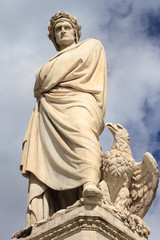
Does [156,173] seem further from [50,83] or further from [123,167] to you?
[50,83]

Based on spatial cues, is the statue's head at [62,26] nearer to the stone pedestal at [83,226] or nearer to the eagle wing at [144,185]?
the eagle wing at [144,185]

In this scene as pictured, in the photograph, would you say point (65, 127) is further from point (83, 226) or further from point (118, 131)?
point (83, 226)

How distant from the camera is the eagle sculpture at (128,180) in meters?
10.3

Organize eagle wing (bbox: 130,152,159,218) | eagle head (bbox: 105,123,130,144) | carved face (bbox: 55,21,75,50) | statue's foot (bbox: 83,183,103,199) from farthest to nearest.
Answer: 1. carved face (bbox: 55,21,75,50)
2. eagle head (bbox: 105,123,130,144)
3. eagle wing (bbox: 130,152,159,218)
4. statue's foot (bbox: 83,183,103,199)

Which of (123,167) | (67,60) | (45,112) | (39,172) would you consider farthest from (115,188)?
(67,60)

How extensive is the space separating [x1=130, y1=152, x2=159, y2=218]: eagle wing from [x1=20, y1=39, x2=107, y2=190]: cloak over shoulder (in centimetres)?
85

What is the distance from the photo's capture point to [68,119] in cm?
1098

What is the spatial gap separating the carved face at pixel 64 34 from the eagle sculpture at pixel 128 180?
2846mm

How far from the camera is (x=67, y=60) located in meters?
11.8

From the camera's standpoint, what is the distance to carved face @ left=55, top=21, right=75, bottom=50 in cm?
1261

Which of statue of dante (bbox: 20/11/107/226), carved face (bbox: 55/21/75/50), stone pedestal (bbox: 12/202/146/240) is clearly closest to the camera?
stone pedestal (bbox: 12/202/146/240)

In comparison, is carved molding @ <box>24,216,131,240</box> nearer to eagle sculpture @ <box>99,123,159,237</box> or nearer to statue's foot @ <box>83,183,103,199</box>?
statue's foot @ <box>83,183,103,199</box>

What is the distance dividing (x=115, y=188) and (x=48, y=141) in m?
1.55

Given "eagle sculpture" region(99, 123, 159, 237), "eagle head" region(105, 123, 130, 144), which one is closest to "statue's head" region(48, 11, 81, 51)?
"eagle head" region(105, 123, 130, 144)
